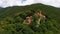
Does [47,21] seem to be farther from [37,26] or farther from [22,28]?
[22,28]

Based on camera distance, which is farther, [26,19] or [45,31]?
[26,19]

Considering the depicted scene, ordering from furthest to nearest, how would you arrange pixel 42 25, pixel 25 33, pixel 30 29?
pixel 42 25
pixel 30 29
pixel 25 33

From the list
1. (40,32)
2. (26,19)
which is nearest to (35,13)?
(26,19)

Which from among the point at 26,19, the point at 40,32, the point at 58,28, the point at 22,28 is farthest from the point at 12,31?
the point at 58,28

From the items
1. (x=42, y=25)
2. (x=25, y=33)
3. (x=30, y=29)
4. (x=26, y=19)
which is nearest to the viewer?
(x=25, y=33)

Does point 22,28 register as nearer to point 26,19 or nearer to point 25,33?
point 25,33

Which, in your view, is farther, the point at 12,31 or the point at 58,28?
the point at 58,28

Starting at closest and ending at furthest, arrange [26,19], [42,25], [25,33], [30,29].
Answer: [25,33] → [30,29] → [42,25] → [26,19]

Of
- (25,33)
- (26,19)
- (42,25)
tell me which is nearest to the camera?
(25,33)

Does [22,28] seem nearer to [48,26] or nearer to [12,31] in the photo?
[12,31]
